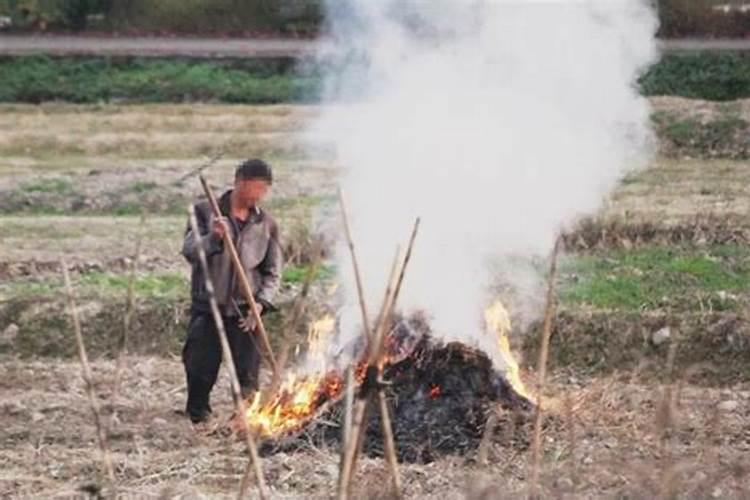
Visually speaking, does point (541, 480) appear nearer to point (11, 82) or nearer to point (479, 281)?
point (479, 281)

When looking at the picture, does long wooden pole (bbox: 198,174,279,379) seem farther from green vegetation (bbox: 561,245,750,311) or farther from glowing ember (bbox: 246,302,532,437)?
green vegetation (bbox: 561,245,750,311)

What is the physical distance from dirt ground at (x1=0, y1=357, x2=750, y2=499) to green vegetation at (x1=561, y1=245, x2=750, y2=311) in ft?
4.79

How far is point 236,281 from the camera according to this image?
988 centimetres

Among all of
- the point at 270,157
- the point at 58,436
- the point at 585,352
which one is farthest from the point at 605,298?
the point at 270,157

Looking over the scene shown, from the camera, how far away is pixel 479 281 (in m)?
11.8

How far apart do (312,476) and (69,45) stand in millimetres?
23920

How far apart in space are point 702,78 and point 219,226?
20087mm

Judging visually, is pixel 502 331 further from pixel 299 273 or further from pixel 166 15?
pixel 166 15

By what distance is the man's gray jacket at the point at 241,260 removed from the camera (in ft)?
32.3

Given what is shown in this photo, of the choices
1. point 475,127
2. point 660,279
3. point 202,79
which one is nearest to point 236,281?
point 475,127

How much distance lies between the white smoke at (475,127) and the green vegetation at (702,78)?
15858 millimetres

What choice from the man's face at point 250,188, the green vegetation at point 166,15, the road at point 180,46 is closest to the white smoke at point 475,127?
the man's face at point 250,188

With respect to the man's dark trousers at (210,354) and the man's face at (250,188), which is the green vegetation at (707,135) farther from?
the man's face at (250,188)

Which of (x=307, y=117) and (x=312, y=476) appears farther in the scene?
(x=307, y=117)
